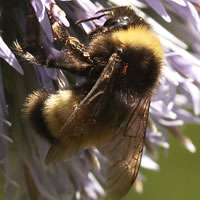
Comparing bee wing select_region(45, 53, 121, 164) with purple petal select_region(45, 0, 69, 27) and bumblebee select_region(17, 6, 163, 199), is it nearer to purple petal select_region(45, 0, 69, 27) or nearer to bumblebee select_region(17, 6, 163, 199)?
bumblebee select_region(17, 6, 163, 199)

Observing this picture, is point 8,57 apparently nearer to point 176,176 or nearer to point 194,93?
point 194,93

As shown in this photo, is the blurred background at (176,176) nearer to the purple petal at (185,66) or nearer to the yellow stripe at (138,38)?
the purple petal at (185,66)

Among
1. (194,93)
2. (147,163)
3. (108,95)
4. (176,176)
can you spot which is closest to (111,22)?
(108,95)

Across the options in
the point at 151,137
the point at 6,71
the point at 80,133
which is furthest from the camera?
the point at 151,137

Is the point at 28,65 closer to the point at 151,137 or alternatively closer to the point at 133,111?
the point at 133,111

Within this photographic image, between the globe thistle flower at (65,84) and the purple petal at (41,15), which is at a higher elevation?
the purple petal at (41,15)

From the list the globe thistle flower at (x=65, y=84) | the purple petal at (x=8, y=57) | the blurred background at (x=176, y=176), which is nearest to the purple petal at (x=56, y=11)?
the globe thistle flower at (x=65, y=84)

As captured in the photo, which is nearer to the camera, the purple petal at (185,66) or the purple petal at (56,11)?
the purple petal at (56,11)

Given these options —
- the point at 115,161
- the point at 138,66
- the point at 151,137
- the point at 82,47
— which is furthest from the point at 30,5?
the point at 151,137
